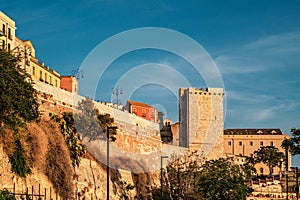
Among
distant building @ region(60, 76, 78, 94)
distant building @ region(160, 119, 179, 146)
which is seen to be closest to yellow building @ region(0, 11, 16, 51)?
distant building @ region(60, 76, 78, 94)

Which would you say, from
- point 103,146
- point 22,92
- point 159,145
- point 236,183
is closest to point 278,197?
point 159,145

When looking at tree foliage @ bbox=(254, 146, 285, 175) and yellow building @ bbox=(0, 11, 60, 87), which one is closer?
yellow building @ bbox=(0, 11, 60, 87)

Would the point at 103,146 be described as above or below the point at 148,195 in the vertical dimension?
above

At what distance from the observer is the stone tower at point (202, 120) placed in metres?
91.2

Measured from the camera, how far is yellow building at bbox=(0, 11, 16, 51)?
53281 mm

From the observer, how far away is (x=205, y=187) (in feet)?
167

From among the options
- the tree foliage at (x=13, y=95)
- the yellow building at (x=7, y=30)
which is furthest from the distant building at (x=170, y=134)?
the tree foliage at (x=13, y=95)

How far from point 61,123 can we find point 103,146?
33.1 ft

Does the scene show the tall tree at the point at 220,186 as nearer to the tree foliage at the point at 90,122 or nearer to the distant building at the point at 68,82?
the tree foliage at the point at 90,122

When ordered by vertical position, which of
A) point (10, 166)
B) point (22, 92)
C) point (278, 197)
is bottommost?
point (278, 197)

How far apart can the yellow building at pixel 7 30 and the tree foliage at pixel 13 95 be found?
2303 cm

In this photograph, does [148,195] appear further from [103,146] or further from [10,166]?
[10,166]

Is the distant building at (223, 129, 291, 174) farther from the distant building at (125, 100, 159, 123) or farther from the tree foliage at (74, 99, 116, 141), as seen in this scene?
the tree foliage at (74, 99, 116, 141)

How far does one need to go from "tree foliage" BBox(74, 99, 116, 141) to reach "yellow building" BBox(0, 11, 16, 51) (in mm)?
11395
